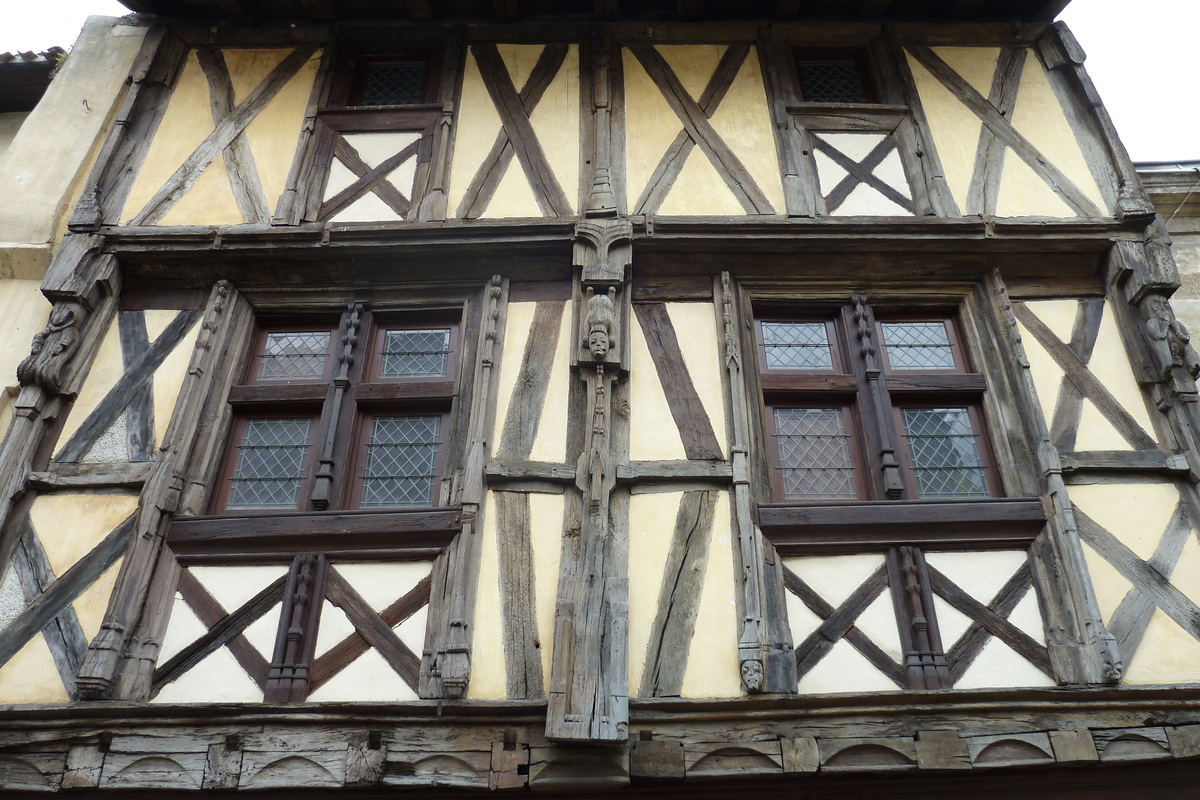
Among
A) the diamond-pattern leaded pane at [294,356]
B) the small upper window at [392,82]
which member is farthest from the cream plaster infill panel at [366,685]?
the small upper window at [392,82]

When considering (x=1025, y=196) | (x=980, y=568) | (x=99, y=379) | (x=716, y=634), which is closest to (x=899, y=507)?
(x=980, y=568)

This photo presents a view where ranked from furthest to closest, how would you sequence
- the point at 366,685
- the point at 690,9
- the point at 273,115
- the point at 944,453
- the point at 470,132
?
the point at 690,9
the point at 273,115
the point at 470,132
the point at 944,453
the point at 366,685

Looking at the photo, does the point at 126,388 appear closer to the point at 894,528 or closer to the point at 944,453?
the point at 894,528

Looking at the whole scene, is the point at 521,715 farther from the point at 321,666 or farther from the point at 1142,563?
the point at 1142,563

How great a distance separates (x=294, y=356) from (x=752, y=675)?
3.18m

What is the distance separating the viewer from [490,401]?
4.91 metres

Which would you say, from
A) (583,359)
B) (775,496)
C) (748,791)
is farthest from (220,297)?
(748,791)

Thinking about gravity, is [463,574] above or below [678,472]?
below

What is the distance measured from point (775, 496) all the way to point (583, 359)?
1213mm

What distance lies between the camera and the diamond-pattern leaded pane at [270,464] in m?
4.94

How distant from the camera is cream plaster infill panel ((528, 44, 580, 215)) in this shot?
574 cm

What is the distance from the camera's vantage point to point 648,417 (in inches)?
192

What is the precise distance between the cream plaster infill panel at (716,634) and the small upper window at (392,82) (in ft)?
12.2

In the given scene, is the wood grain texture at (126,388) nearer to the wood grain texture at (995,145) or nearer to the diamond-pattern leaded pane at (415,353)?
the diamond-pattern leaded pane at (415,353)
